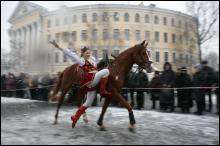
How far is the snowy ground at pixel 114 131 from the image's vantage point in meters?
8.34

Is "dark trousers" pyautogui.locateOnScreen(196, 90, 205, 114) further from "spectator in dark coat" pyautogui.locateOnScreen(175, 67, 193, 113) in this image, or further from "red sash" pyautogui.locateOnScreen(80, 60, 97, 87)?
"red sash" pyautogui.locateOnScreen(80, 60, 97, 87)

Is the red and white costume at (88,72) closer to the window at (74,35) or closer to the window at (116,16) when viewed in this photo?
the window at (74,35)

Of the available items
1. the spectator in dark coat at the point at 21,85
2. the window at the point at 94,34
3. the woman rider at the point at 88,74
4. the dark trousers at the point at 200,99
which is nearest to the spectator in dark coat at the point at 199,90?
the dark trousers at the point at 200,99

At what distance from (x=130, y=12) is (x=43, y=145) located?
67.0 m

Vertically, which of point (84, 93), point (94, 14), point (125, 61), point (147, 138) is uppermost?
point (94, 14)

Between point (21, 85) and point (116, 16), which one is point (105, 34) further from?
point (21, 85)

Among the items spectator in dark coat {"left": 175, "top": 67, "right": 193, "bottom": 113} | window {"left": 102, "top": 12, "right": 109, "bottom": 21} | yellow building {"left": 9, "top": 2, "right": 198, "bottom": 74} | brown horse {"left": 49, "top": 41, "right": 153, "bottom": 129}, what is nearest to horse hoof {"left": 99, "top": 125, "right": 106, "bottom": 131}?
brown horse {"left": 49, "top": 41, "right": 153, "bottom": 129}

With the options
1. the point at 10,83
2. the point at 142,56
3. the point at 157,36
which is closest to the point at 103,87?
the point at 142,56

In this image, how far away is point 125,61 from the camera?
1020 cm

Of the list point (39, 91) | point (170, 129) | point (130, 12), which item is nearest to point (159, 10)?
point (130, 12)

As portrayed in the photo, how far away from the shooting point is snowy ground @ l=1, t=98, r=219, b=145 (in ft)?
27.3

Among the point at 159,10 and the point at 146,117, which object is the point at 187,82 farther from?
the point at 159,10

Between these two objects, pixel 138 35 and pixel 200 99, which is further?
pixel 138 35

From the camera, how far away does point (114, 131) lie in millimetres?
9469
